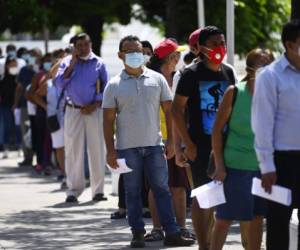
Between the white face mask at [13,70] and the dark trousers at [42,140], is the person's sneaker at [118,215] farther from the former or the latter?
the white face mask at [13,70]

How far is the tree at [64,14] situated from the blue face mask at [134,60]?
17591mm

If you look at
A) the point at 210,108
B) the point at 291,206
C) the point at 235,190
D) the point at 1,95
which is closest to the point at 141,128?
the point at 210,108

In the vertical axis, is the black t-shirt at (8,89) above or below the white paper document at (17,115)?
above

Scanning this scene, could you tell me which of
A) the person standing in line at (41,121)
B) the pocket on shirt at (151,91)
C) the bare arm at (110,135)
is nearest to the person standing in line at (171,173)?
the pocket on shirt at (151,91)

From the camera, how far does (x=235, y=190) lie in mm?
9172

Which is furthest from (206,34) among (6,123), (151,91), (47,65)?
(6,123)

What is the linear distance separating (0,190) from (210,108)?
8487 millimetres

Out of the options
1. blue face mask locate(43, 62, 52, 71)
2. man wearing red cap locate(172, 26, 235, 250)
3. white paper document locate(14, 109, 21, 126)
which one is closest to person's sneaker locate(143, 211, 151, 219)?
man wearing red cap locate(172, 26, 235, 250)

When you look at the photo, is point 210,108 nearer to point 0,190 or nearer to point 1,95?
point 0,190

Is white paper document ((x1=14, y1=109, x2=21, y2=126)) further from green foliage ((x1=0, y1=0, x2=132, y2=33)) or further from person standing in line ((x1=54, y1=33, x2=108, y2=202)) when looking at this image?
person standing in line ((x1=54, y1=33, x2=108, y2=202))

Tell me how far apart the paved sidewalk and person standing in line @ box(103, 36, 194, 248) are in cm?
27

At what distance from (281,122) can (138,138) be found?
120 inches

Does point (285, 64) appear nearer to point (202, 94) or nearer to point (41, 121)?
point (202, 94)

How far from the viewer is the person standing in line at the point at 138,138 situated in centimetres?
1137
